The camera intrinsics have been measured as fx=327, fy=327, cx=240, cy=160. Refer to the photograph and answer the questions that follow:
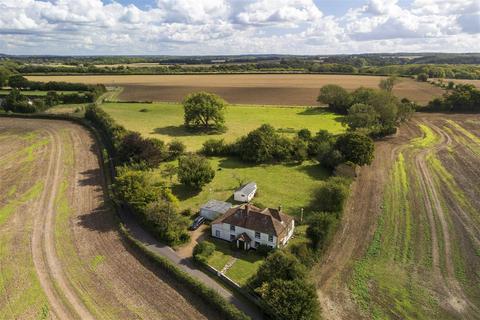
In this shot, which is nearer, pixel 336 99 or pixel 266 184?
pixel 266 184

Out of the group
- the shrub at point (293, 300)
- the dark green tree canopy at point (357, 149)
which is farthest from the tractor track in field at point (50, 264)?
the dark green tree canopy at point (357, 149)

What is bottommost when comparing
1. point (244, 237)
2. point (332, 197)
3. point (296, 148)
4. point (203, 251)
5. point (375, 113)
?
point (203, 251)

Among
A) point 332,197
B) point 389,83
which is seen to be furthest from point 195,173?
point 389,83

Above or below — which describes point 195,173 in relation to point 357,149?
below

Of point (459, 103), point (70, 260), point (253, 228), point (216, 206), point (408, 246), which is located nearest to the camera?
point (70, 260)

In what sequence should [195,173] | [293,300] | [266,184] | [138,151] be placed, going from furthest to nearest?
[138,151]
[266,184]
[195,173]
[293,300]

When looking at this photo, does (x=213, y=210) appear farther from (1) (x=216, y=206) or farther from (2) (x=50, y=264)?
(2) (x=50, y=264)
